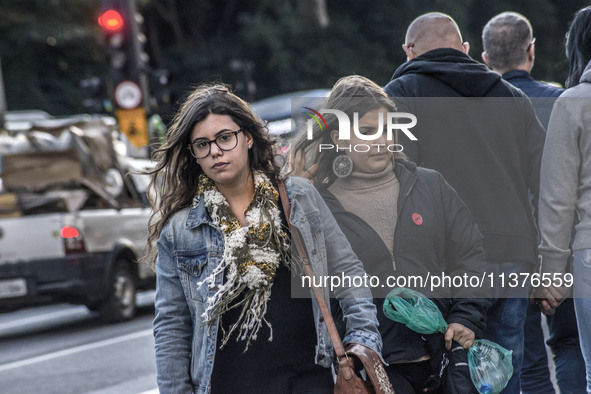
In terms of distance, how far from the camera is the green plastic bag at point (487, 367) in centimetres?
306

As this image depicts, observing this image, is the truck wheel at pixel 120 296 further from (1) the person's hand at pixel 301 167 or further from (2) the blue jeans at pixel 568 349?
(1) the person's hand at pixel 301 167

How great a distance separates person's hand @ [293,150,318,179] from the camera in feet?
11.2

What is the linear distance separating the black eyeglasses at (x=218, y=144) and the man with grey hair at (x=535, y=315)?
198 centimetres

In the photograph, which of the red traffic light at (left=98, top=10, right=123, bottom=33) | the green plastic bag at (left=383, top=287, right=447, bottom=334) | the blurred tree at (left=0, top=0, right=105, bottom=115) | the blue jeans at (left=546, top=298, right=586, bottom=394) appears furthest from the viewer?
the blurred tree at (left=0, top=0, right=105, bottom=115)

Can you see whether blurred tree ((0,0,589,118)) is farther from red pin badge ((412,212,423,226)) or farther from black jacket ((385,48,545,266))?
red pin badge ((412,212,423,226))

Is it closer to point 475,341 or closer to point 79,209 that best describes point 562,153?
point 475,341

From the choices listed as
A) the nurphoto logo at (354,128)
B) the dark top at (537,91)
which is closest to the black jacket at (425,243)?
the nurphoto logo at (354,128)

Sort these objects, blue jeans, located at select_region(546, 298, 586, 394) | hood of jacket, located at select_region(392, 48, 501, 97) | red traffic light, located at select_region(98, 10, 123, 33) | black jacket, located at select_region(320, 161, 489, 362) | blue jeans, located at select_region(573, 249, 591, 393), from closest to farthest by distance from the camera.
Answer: black jacket, located at select_region(320, 161, 489, 362)
blue jeans, located at select_region(573, 249, 591, 393)
hood of jacket, located at select_region(392, 48, 501, 97)
blue jeans, located at select_region(546, 298, 586, 394)
red traffic light, located at select_region(98, 10, 123, 33)

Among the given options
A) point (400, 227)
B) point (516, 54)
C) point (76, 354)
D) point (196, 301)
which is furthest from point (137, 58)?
point (196, 301)

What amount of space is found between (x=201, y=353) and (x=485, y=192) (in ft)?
4.88

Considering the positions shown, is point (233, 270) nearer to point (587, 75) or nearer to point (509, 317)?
point (509, 317)

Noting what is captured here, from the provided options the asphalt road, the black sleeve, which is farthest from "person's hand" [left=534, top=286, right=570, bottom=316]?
the asphalt road

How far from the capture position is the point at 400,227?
318 cm

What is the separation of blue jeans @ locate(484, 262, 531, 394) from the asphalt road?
3573 mm
